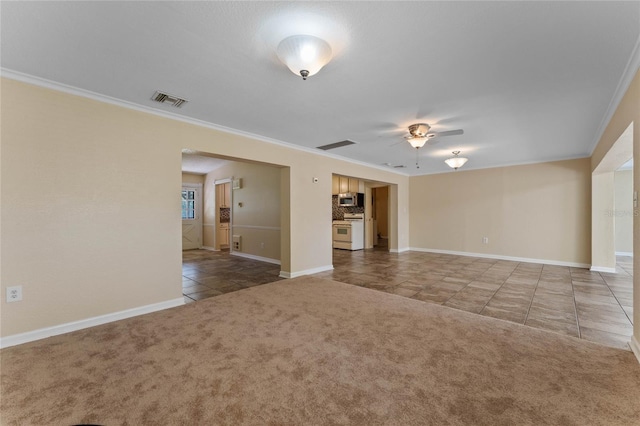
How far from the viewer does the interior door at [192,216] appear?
8.46 m

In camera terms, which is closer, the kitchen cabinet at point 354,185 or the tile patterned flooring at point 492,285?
the tile patterned flooring at point 492,285

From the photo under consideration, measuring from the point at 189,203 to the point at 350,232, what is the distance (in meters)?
5.21

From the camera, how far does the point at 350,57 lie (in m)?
2.11

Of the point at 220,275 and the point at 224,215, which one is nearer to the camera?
the point at 220,275

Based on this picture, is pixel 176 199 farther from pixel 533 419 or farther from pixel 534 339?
pixel 534 339

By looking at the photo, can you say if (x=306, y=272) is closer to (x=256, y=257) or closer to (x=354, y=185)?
(x=256, y=257)

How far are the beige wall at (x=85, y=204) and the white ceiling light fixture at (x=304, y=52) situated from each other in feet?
6.98

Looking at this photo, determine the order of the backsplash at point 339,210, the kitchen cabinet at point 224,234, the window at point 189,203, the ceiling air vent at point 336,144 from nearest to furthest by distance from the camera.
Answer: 1. the ceiling air vent at point 336,144
2. the window at point 189,203
3. the kitchen cabinet at point 224,234
4. the backsplash at point 339,210

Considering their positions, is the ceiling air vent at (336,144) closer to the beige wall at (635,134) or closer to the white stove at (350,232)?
the beige wall at (635,134)

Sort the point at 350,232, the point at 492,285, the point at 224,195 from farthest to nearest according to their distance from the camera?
the point at 224,195 < the point at 350,232 < the point at 492,285

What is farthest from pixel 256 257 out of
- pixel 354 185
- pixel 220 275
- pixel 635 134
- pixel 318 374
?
pixel 635 134

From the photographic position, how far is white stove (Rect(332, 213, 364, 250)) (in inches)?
324

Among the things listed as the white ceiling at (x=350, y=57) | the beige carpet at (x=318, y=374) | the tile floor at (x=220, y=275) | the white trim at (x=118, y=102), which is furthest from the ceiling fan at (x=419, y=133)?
the tile floor at (x=220, y=275)

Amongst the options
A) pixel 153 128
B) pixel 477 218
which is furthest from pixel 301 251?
pixel 477 218
